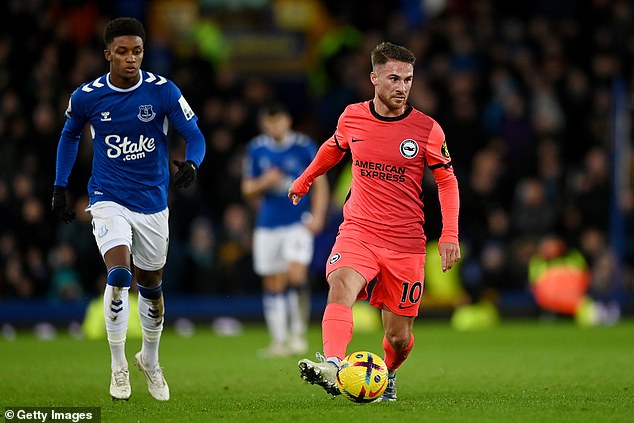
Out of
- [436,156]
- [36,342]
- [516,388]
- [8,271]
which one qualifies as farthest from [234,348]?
[436,156]

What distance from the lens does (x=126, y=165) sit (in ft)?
29.9

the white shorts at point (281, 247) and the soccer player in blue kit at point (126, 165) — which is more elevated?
the soccer player in blue kit at point (126, 165)

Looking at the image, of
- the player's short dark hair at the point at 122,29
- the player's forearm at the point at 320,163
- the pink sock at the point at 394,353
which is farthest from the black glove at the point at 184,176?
the pink sock at the point at 394,353

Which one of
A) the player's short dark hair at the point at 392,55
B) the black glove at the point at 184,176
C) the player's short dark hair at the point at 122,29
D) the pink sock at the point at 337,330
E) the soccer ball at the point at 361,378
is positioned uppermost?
the player's short dark hair at the point at 122,29

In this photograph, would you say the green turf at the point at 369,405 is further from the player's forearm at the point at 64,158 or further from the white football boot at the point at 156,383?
the player's forearm at the point at 64,158

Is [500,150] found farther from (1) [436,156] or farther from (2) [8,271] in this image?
(1) [436,156]

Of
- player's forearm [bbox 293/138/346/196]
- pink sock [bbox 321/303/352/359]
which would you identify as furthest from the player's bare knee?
player's forearm [bbox 293/138/346/196]

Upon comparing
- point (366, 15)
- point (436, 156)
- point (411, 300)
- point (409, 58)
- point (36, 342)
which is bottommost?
point (36, 342)

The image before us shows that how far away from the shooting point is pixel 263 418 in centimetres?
757

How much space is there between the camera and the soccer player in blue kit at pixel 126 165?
8.91 m

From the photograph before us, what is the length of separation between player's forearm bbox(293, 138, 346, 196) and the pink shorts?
18.5 inches

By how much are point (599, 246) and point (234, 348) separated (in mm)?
6809

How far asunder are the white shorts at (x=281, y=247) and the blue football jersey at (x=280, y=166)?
94mm

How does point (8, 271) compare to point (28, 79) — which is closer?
point (8, 271)
